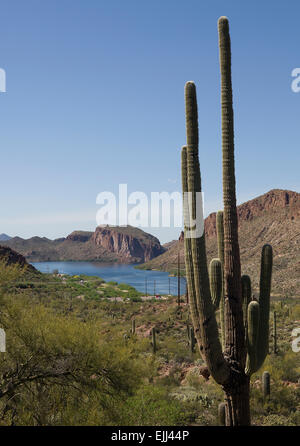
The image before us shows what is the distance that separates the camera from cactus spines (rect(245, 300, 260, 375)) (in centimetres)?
731

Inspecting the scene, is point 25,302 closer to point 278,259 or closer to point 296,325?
point 296,325

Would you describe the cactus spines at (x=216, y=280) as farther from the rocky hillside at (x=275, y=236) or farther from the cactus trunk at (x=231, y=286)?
the rocky hillside at (x=275, y=236)

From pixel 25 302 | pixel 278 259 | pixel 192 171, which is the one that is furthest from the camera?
pixel 278 259

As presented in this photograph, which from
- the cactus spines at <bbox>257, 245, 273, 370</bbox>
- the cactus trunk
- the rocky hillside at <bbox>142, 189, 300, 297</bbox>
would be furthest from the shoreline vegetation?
the rocky hillside at <bbox>142, 189, 300, 297</bbox>

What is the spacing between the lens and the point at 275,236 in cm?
9650

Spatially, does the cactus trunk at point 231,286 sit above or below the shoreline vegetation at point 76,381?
above

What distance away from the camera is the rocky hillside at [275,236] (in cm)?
6362

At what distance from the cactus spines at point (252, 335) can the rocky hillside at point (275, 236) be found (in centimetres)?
3701

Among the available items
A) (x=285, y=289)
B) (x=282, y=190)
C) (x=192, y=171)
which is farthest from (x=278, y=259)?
(x=192, y=171)

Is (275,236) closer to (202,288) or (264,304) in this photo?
(264,304)

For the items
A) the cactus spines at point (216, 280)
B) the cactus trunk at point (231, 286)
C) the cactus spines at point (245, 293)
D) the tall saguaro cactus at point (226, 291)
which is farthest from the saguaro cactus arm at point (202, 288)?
the cactus spines at point (245, 293)

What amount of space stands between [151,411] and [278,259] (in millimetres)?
68047
